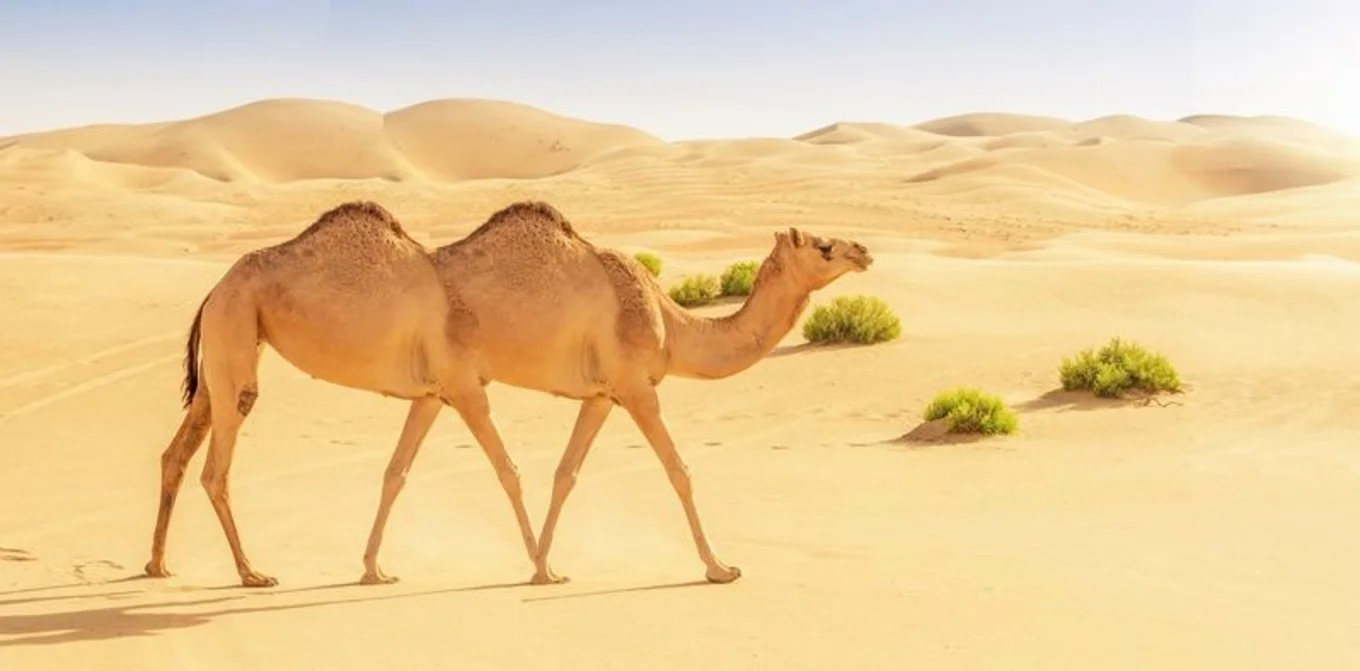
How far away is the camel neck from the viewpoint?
8195 millimetres

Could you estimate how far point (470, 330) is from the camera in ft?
25.6

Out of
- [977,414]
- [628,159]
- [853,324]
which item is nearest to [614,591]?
[977,414]

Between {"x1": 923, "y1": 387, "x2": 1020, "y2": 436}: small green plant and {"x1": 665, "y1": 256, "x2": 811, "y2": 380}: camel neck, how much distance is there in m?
5.88

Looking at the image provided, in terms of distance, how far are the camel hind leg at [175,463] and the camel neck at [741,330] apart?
2.68 metres

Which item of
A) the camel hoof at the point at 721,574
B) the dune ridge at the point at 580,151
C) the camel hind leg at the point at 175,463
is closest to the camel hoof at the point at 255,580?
the camel hind leg at the point at 175,463

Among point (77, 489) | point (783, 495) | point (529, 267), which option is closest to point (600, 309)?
point (529, 267)

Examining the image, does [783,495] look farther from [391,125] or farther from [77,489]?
[391,125]

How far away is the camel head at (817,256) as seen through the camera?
812 centimetres

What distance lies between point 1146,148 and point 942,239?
6378cm

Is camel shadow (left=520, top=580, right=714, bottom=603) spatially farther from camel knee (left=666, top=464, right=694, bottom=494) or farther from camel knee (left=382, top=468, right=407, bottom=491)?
camel knee (left=382, top=468, right=407, bottom=491)

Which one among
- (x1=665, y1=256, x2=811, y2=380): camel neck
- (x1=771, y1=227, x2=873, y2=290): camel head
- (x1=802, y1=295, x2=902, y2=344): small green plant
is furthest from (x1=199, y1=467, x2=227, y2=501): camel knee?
(x1=802, y1=295, x2=902, y2=344): small green plant

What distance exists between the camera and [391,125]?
169500 mm

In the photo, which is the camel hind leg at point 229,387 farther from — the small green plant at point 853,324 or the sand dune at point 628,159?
the sand dune at point 628,159

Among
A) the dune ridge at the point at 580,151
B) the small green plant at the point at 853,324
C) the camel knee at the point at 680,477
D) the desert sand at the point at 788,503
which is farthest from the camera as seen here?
the dune ridge at the point at 580,151
